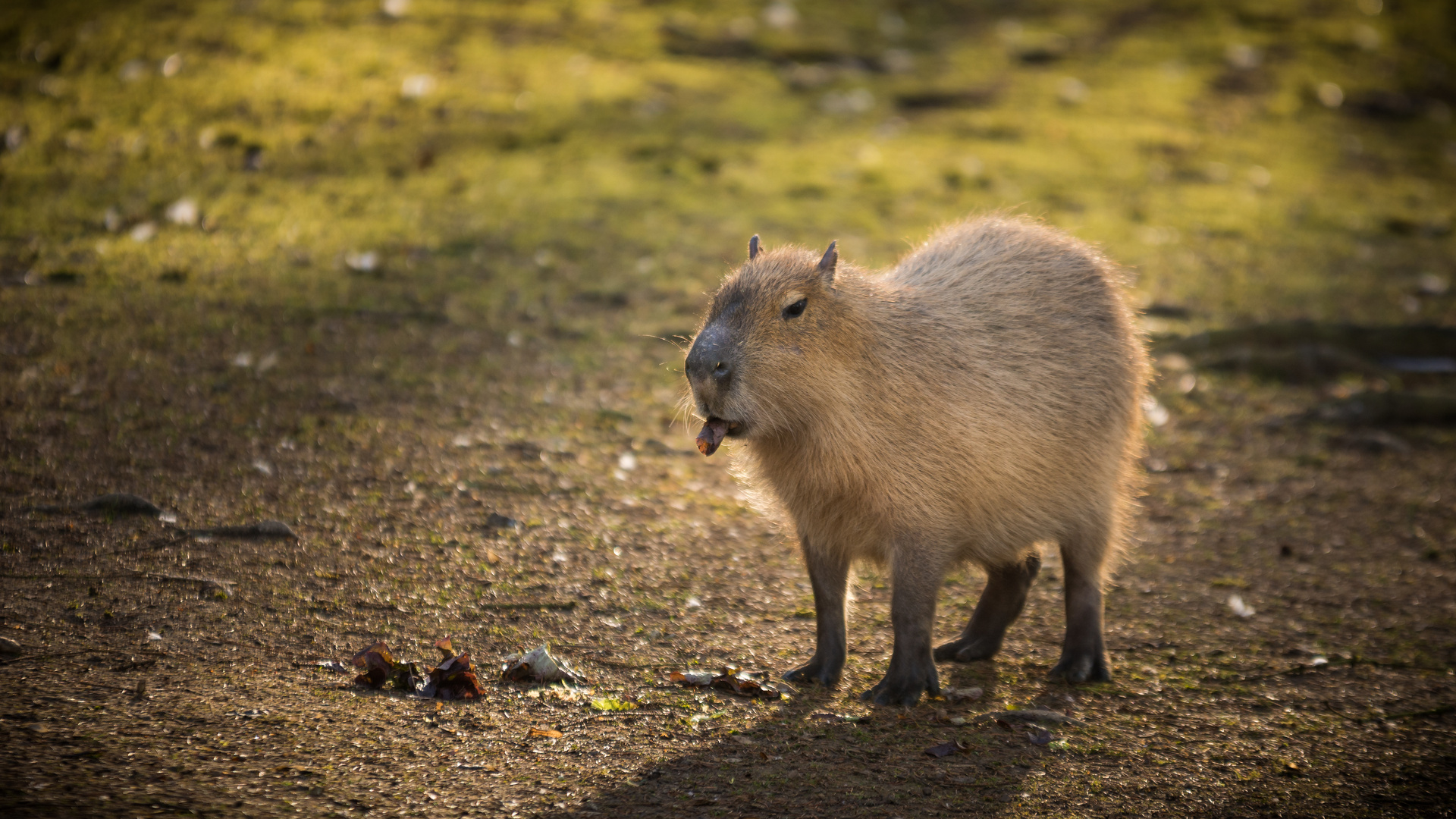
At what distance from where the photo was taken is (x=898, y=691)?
356 centimetres

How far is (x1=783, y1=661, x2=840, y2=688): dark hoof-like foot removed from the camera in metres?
3.67

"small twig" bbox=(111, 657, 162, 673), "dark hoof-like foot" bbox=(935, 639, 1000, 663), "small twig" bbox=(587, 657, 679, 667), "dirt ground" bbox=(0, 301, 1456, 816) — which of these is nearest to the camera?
"dirt ground" bbox=(0, 301, 1456, 816)

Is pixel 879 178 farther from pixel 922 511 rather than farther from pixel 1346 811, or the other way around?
pixel 1346 811

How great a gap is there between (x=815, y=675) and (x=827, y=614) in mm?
193

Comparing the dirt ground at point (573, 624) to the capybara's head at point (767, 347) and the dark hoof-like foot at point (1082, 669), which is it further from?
the capybara's head at point (767, 347)

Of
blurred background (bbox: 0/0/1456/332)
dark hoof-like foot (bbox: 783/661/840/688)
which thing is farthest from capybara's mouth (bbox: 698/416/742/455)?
blurred background (bbox: 0/0/1456/332)

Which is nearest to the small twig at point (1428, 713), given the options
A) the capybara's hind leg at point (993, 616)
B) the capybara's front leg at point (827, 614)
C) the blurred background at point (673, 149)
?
the capybara's hind leg at point (993, 616)

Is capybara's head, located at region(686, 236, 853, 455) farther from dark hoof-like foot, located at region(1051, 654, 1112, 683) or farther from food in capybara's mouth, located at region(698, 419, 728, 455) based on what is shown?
dark hoof-like foot, located at region(1051, 654, 1112, 683)

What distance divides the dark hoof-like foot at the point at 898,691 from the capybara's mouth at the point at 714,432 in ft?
2.95

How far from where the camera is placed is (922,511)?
3625 millimetres

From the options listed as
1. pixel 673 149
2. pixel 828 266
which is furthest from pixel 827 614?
pixel 673 149

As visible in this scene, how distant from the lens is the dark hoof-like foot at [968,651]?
4.07m

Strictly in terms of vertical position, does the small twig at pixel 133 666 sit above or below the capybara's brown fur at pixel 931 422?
below

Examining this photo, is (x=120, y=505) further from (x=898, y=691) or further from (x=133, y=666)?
(x=898, y=691)
